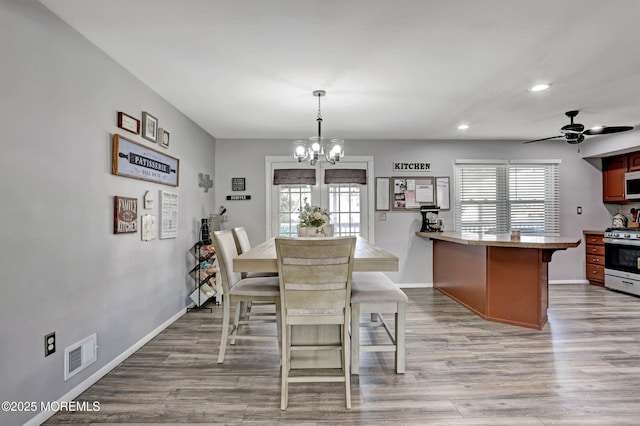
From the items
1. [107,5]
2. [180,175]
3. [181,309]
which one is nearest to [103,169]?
[107,5]

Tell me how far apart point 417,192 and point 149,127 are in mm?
3788

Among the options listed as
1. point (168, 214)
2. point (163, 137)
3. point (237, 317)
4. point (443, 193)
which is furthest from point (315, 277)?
point (443, 193)

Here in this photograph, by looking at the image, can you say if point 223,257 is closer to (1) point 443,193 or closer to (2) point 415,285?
(2) point 415,285

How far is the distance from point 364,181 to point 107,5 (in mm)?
3841

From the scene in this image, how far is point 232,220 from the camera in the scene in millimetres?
5172

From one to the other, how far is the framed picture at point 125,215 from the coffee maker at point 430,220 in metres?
3.85

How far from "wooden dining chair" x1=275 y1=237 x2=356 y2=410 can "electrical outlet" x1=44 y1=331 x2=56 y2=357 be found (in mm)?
1320

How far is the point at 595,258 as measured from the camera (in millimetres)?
5273

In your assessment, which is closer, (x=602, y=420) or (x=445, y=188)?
(x=602, y=420)

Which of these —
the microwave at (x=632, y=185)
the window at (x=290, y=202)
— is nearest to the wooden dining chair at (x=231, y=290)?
the window at (x=290, y=202)

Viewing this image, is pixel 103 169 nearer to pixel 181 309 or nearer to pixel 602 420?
pixel 181 309

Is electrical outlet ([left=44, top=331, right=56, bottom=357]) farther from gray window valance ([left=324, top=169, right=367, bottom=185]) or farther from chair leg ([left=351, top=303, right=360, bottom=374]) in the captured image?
gray window valance ([left=324, top=169, right=367, bottom=185])

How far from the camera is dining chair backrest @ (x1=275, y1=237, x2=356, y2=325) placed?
1.93 m

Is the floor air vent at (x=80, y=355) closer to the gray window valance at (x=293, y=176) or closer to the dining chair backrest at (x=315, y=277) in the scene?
the dining chair backrest at (x=315, y=277)
